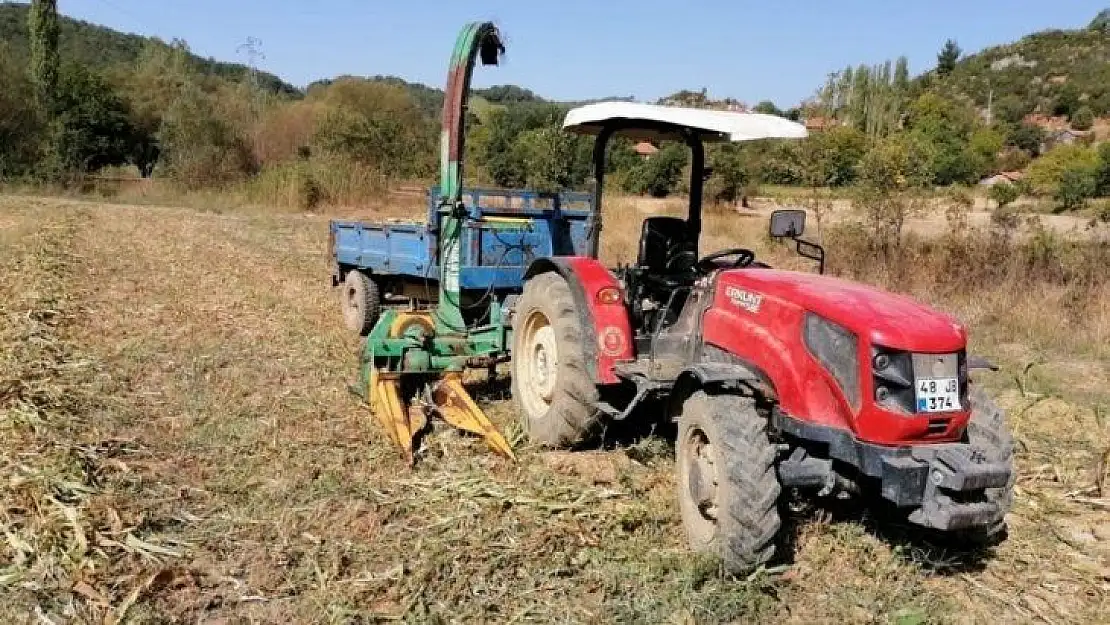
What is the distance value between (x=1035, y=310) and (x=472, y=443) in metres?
7.44

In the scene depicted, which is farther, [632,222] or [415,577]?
[632,222]

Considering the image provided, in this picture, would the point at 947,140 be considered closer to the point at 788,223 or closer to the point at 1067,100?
the point at 788,223

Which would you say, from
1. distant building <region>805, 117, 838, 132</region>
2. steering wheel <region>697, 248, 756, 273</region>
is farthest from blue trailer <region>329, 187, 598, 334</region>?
distant building <region>805, 117, 838, 132</region>

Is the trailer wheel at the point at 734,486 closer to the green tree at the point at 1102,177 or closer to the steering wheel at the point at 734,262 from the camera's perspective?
the steering wheel at the point at 734,262

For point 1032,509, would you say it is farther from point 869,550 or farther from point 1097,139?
point 1097,139

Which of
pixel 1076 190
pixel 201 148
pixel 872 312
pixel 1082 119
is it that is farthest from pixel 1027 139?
pixel 872 312

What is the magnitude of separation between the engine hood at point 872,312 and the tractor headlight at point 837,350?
0.14 ft

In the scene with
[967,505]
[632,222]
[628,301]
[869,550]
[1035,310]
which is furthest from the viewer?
[632,222]

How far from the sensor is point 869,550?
153 inches

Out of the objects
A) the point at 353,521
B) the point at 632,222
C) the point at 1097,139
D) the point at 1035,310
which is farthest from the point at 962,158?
the point at 1097,139

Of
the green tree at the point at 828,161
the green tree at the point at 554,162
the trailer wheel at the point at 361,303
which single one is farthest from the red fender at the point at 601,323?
the green tree at the point at 554,162

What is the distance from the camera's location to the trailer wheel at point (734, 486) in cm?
341

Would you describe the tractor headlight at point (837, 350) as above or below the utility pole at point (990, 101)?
below

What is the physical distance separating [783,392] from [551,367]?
1913mm
